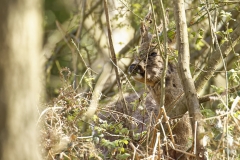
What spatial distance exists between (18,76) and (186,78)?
2387 mm

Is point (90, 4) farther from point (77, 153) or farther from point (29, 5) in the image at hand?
point (29, 5)

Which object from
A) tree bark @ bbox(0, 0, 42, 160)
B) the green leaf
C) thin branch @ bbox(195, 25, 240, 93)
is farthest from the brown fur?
A: tree bark @ bbox(0, 0, 42, 160)

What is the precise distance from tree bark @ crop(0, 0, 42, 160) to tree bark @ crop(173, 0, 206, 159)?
194cm

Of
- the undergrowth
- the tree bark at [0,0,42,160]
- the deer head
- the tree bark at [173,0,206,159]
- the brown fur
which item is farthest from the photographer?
the deer head

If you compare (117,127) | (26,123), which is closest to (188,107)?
(117,127)

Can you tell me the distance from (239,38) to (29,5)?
3231 mm

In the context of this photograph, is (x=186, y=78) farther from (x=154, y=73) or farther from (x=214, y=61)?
(x=154, y=73)

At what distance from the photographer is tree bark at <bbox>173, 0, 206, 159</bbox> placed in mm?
5035

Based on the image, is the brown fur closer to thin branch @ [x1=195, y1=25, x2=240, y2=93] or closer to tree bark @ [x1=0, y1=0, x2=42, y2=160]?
thin branch @ [x1=195, y1=25, x2=240, y2=93]

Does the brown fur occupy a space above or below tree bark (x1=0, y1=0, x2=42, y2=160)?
above

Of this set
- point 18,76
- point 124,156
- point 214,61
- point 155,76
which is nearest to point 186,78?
point 214,61

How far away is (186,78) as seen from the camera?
5430 millimetres

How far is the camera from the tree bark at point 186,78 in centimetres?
504

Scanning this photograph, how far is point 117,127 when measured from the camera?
5.79m
